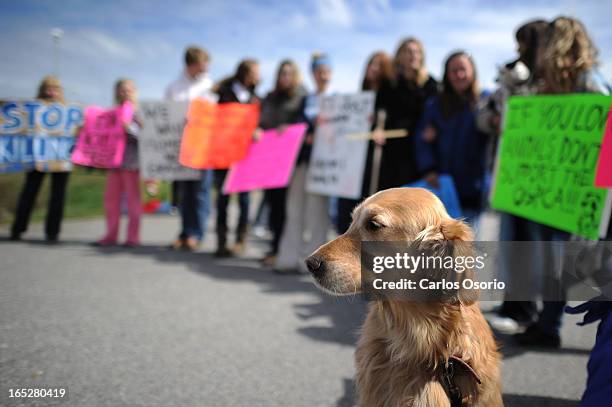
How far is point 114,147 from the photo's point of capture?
19.2ft

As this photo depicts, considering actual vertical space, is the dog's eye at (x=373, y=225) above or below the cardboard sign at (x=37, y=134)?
below

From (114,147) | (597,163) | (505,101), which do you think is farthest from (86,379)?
(114,147)

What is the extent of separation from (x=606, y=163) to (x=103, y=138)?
5.96m

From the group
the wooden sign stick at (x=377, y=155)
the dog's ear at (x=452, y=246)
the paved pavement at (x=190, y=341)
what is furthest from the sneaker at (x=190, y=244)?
the dog's ear at (x=452, y=246)

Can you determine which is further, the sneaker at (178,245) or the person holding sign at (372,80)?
the sneaker at (178,245)

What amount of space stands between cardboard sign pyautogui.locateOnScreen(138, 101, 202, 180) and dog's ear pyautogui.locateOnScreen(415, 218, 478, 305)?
4531 millimetres

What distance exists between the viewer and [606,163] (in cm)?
221

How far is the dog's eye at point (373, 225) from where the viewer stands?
171 cm

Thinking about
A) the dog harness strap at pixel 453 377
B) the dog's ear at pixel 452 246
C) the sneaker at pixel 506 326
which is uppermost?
the dog's ear at pixel 452 246

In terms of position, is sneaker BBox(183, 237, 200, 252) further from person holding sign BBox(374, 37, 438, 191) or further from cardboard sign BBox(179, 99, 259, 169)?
person holding sign BBox(374, 37, 438, 191)

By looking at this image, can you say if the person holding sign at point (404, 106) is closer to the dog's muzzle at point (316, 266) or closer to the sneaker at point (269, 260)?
the sneaker at point (269, 260)

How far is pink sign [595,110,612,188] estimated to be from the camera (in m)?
2.19

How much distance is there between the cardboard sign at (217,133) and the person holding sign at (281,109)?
0.29m

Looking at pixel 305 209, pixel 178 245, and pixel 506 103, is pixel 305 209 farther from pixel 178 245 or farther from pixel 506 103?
pixel 506 103
